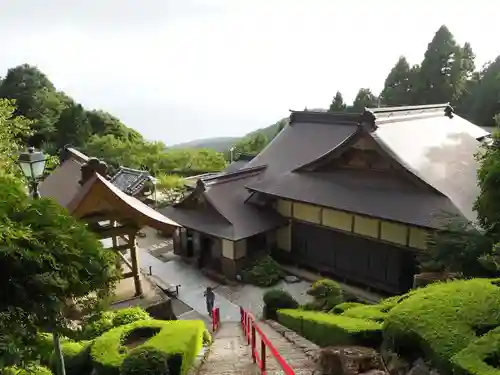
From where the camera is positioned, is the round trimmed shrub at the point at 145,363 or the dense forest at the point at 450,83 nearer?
the round trimmed shrub at the point at 145,363

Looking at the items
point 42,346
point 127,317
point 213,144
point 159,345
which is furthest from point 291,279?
point 213,144

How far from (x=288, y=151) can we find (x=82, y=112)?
29.3 m

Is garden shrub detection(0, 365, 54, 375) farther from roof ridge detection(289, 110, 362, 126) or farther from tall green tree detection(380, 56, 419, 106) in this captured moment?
tall green tree detection(380, 56, 419, 106)

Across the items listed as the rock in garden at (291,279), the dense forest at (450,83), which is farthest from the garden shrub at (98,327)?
the dense forest at (450,83)

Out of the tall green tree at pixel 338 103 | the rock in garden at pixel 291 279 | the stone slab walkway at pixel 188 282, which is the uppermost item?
the tall green tree at pixel 338 103

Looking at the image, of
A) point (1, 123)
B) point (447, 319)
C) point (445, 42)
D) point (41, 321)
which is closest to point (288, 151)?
point (1, 123)

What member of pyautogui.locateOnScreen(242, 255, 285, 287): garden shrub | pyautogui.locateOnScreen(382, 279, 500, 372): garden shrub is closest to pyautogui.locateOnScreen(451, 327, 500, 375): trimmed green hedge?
pyautogui.locateOnScreen(382, 279, 500, 372): garden shrub

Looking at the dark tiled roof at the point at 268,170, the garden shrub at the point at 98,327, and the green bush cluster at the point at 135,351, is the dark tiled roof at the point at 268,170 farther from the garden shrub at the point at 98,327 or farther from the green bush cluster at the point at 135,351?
the green bush cluster at the point at 135,351

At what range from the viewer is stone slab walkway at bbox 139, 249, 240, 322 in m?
15.9

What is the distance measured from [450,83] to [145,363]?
41166 millimetres

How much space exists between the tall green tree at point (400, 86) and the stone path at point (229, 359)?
36.9 m

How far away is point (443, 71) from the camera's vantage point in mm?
40781

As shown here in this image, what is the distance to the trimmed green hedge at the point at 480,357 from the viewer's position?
4.68m

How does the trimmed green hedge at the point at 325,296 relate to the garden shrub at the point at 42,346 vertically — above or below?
below
